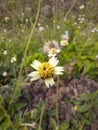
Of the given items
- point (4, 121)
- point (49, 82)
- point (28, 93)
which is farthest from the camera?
point (28, 93)

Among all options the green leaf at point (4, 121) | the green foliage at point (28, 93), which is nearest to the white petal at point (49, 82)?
the green foliage at point (28, 93)

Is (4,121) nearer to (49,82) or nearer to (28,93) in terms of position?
(28,93)

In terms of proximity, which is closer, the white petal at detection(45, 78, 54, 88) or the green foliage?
the white petal at detection(45, 78, 54, 88)

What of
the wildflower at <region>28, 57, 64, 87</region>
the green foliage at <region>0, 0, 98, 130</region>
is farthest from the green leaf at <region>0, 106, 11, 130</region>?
the wildflower at <region>28, 57, 64, 87</region>

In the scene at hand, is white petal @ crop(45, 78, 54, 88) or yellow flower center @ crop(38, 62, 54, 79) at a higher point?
yellow flower center @ crop(38, 62, 54, 79)

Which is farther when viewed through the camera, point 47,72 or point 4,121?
point 4,121

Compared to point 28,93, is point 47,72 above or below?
below

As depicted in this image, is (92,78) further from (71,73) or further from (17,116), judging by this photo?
(17,116)

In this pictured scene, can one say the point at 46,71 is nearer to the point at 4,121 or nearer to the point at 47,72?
the point at 47,72

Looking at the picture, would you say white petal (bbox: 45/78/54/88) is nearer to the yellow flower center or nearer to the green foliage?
the yellow flower center

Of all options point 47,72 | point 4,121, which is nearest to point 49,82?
point 47,72

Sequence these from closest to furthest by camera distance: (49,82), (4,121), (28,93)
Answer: (49,82), (4,121), (28,93)

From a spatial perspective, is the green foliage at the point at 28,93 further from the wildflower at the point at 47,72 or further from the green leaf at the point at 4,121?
the wildflower at the point at 47,72
